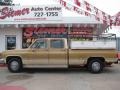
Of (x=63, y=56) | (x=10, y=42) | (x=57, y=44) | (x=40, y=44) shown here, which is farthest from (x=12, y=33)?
(x=63, y=56)

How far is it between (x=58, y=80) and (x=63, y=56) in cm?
264

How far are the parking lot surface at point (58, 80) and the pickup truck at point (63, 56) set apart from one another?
20.1 inches

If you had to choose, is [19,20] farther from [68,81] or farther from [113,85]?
[113,85]

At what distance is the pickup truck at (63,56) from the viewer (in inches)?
674

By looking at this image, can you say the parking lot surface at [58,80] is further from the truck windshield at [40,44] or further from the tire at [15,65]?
the truck windshield at [40,44]

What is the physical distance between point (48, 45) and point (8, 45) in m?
8.48

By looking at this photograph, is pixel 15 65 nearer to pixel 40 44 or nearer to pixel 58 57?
pixel 40 44

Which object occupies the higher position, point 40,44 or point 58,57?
point 40,44

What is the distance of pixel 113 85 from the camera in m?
13.2

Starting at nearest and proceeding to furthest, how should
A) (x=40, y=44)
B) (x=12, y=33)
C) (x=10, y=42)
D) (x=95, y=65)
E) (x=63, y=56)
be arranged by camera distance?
(x=63, y=56), (x=95, y=65), (x=40, y=44), (x=12, y=33), (x=10, y=42)

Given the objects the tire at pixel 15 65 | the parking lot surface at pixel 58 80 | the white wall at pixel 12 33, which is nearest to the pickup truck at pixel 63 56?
the tire at pixel 15 65

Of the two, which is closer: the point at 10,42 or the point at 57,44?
the point at 57,44

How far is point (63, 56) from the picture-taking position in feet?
56.1

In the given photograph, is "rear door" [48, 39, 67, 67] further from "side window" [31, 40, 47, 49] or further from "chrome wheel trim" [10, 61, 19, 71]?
"chrome wheel trim" [10, 61, 19, 71]
